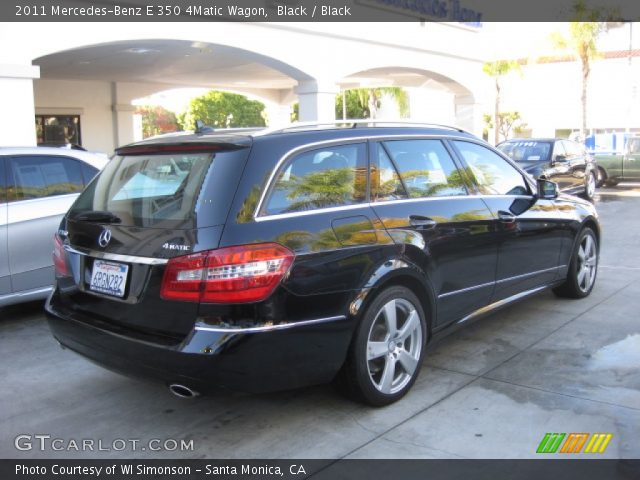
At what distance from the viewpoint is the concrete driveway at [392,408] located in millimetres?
3527

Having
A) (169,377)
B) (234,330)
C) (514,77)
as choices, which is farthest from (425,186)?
(514,77)

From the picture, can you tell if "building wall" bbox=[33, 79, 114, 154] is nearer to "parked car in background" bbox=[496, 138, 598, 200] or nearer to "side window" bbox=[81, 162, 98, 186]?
"parked car in background" bbox=[496, 138, 598, 200]

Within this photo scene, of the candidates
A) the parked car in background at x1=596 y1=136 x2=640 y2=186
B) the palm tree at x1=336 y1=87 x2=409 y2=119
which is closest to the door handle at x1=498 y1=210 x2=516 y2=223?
the parked car in background at x1=596 y1=136 x2=640 y2=186

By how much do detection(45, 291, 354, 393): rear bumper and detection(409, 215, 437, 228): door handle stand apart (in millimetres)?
881

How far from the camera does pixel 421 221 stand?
4.20 metres

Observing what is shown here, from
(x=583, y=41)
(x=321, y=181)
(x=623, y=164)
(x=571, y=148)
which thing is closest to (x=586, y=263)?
(x=321, y=181)

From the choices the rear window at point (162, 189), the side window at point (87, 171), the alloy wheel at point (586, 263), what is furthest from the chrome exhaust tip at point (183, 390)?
the alloy wheel at point (586, 263)

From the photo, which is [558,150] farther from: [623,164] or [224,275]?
[224,275]

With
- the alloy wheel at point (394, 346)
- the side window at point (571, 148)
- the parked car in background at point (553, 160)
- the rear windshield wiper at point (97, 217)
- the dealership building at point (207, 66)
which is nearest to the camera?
the rear windshield wiper at point (97, 217)

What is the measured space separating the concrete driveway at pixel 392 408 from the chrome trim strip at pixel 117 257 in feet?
2.57

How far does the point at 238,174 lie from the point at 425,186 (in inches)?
59.4

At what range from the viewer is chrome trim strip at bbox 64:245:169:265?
337cm

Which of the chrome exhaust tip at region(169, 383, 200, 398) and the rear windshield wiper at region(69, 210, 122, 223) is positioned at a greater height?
the rear windshield wiper at region(69, 210, 122, 223)

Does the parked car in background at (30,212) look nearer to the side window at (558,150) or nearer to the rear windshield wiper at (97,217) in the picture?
the rear windshield wiper at (97,217)
